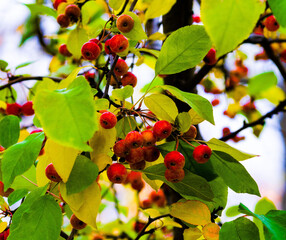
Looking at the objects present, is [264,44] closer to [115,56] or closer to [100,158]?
[115,56]

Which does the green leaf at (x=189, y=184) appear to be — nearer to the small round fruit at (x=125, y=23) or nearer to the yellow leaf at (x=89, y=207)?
the yellow leaf at (x=89, y=207)

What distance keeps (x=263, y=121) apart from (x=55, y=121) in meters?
0.97

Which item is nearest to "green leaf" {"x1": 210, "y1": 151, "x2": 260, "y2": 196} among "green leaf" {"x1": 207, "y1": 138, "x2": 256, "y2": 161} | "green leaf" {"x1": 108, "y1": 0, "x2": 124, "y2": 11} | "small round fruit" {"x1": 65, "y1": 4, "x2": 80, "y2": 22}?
"green leaf" {"x1": 207, "y1": 138, "x2": 256, "y2": 161}

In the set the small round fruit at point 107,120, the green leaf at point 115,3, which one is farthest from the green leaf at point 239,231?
the green leaf at point 115,3

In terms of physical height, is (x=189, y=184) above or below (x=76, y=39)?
below

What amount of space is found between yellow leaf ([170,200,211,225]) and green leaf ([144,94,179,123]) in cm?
16

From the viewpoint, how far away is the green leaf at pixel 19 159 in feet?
1.45

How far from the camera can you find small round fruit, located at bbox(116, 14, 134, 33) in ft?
1.91

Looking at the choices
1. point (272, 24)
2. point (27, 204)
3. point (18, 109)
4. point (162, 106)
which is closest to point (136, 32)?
point (162, 106)

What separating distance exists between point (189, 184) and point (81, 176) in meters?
0.19

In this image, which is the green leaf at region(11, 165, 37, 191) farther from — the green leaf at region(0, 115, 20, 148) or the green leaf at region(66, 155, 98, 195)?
the green leaf at region(66, 155, 98, 195)

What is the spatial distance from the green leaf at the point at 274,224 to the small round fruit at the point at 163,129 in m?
0.17

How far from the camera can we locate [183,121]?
0.55 meters

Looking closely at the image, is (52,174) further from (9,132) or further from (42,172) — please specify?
(9,132)
